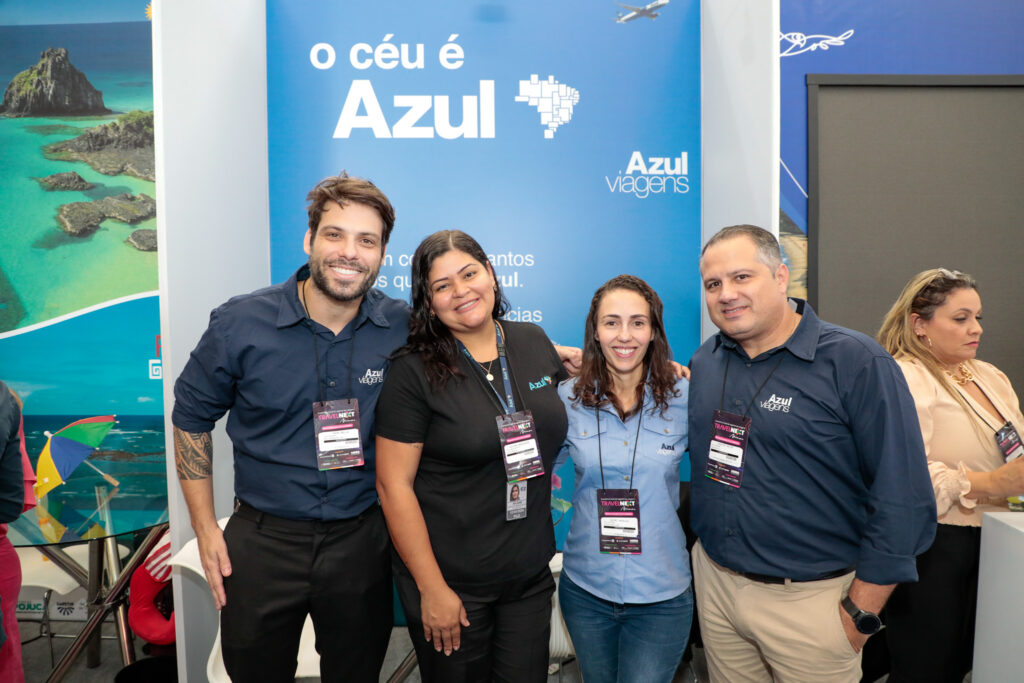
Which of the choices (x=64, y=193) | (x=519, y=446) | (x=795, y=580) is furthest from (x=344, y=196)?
(x=64, y=193)

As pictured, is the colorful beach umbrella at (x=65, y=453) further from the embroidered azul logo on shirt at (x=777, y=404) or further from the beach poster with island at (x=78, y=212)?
the embroidered azul logo on shirt at (x=777, y=404)

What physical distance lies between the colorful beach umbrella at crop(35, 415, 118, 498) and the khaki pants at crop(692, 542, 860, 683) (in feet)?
8.04

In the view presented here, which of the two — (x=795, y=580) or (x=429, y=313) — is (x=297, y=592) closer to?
(x=429, y=313)

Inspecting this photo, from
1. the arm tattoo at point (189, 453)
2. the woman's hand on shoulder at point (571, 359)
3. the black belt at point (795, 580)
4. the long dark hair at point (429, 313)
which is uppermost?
the long dark hair at point (429, 313)

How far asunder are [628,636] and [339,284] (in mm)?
1214

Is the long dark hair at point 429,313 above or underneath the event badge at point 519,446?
above

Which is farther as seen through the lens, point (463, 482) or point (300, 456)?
point (300, 456)

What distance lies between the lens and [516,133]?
2.77 meters

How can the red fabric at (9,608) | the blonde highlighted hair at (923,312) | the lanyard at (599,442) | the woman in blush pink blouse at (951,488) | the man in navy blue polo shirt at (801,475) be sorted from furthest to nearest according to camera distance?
1. the blonde highlighted hair at (923,312)
2. the woman in blush pink blouse at (951,488)
3. the red fabric at (9,608)
4. the lanyard at (599,442)
5. the man in navy blue polo shirt at (801,475)

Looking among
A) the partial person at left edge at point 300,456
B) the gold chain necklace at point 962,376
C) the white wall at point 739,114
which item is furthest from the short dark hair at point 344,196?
the gold chain necklace at point 962,376

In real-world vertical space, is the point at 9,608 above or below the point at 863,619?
below

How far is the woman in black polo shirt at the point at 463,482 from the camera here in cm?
142

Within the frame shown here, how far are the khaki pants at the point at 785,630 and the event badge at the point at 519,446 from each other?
62cm

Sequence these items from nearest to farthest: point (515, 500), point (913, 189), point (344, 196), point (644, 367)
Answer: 1. point (515, 500)
2. point (344, 196)
3. point (644, 367)
4. point (913, 189)
